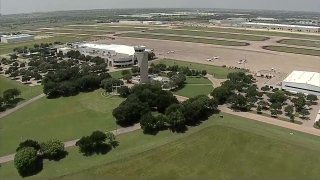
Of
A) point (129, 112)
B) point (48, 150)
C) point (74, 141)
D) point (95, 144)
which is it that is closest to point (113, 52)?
point (129, 112)

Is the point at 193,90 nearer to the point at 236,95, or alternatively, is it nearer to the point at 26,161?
the point at 236,95

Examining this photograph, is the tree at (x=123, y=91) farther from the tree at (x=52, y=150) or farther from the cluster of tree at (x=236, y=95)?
the tree at (x=52, y=150)

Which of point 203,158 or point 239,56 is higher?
point 239,56

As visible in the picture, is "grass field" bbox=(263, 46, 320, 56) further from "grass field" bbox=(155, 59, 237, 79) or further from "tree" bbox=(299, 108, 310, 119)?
"tree" bbox=(299, 108, 310, 119)

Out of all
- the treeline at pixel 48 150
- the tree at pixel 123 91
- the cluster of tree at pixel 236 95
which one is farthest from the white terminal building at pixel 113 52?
the treeline at pixel 48 150

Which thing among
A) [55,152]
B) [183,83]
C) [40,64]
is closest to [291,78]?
[183,83]

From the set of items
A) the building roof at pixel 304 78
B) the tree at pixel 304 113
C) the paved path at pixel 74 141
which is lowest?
the paved path at pixel 74 141
